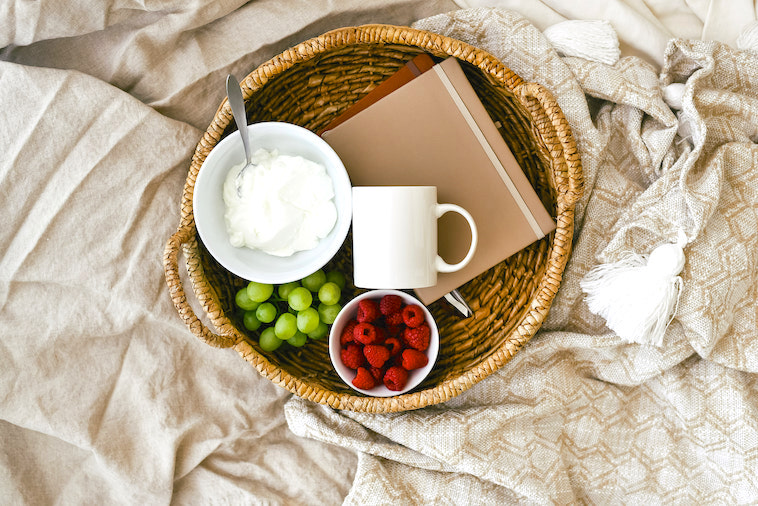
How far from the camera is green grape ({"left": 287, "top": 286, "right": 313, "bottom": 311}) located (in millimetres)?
906

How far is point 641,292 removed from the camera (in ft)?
2.91

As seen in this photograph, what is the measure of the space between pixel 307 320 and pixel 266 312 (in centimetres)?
7

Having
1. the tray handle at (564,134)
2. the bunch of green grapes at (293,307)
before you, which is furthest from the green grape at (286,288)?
the tray handle at (564,134)

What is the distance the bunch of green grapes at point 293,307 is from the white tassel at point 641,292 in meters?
0.43

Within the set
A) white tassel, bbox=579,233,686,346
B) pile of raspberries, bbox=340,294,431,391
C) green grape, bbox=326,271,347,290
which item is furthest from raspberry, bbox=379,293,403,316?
white tassel, bbox=579,233,686,346

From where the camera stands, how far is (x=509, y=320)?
3.17 feet

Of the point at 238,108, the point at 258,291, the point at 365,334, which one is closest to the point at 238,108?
the point at 238,108

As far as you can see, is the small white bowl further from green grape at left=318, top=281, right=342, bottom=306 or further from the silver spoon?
the silver spoon

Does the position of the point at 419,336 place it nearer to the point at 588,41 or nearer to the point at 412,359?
the point at 412,359

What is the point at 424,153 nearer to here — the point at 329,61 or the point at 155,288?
the point at 329,61

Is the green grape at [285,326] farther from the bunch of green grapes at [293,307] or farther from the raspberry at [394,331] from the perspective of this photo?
the raspberry at [394,331]

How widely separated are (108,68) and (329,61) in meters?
0.37

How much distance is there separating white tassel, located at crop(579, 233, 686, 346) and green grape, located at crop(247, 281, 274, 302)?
1.74 feet

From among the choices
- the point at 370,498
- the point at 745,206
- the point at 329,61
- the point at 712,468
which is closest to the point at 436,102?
the point at 329,61
